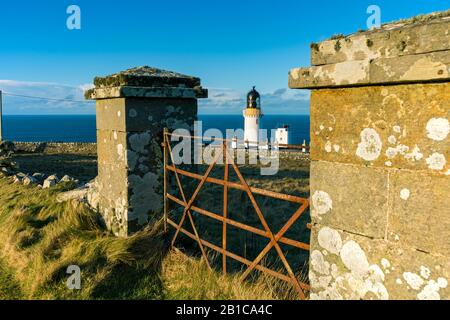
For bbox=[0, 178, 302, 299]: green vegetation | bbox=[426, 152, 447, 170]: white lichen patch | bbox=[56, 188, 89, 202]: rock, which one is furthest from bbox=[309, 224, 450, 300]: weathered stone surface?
bbox=[56, 188, 89, 202]: rock

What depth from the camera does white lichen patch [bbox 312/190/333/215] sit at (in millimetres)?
2482

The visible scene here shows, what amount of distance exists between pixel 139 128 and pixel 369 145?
10.4 ft

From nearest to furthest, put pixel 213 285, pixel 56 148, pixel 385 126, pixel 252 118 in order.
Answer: pixel 385 126
pixel 213 285
pixel 56 148
pixel 252 118

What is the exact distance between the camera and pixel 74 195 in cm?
617

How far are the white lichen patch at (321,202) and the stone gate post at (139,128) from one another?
109 inches

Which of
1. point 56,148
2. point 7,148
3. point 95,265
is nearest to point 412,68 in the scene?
point 95,265

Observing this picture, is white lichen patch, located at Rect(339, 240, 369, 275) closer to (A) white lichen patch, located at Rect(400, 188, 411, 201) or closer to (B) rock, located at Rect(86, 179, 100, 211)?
(A) white lichen patch, located at Rect(400, 188, 411, 201)

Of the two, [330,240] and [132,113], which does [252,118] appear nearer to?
[132,113]

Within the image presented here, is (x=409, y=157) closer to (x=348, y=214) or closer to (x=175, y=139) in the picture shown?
(x=348, y=214)

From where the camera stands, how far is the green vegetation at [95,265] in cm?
356

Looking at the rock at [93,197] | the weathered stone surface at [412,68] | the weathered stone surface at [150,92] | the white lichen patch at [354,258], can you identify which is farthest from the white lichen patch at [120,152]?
the weathered stone surface at [412,68]

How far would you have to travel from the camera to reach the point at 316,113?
2492 millimetres

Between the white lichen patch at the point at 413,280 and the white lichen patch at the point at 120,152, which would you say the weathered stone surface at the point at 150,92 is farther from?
the white lichen patch at the point at 413,280

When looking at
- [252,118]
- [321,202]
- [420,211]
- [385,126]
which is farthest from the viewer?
[252,118]
